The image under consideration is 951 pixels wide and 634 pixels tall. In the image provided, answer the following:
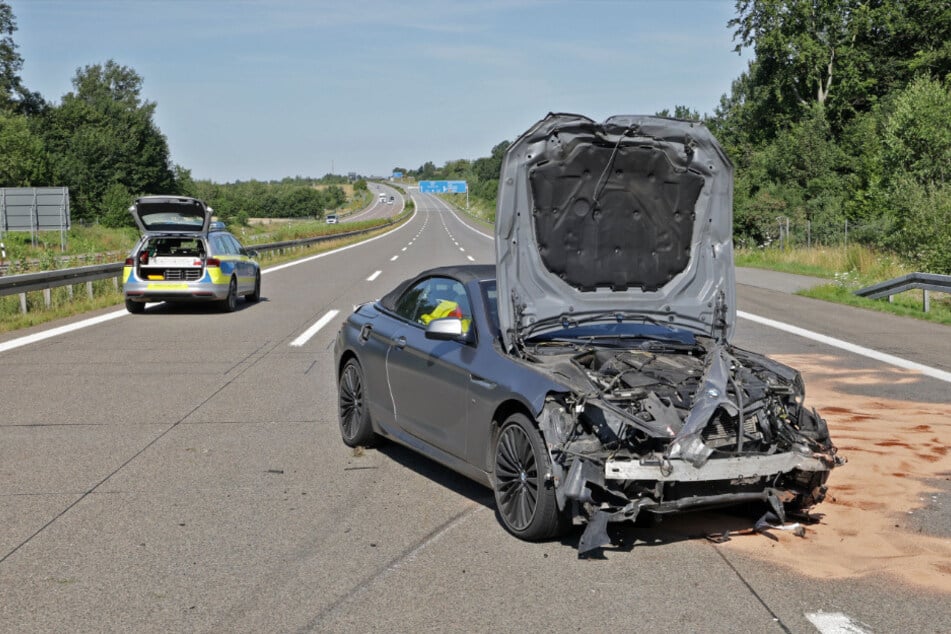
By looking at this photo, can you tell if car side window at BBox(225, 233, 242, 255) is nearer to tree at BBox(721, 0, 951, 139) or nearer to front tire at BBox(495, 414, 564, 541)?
front tire at BBox(495, 414, 564, 541)

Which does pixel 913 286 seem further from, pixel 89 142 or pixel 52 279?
pixel 89 142

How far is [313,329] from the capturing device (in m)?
16.0

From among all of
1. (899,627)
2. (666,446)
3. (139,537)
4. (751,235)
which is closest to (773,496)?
(666,446)

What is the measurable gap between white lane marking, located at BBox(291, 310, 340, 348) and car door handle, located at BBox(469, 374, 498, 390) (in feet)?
27.2

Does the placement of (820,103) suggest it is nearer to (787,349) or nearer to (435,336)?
(787,349)

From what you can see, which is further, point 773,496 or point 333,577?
point 773,496

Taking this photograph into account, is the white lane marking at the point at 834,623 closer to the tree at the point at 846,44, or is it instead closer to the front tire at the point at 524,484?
the front tire at the point at 524,484

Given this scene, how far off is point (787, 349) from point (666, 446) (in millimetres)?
9165

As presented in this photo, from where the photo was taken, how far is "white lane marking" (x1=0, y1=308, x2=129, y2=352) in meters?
14.2

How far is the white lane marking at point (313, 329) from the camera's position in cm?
1443

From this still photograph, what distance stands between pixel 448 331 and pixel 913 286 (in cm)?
1463

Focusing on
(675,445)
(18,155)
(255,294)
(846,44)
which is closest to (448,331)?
(675,445)

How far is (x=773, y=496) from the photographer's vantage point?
17.7 feet

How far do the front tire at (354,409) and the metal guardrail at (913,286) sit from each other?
12598 mm
